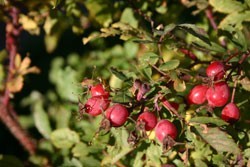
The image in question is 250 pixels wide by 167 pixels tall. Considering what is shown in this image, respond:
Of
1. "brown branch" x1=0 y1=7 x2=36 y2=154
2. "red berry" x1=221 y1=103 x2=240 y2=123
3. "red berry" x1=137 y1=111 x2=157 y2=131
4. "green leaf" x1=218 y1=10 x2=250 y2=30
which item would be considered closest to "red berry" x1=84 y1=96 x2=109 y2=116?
"red berry" x1=137 y1=111 x2=157 y2=131

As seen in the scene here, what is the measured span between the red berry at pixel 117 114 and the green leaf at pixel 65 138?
2.07 ft

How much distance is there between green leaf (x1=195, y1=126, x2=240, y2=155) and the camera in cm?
118

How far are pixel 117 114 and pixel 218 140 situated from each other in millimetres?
297

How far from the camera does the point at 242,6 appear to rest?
1.61 m

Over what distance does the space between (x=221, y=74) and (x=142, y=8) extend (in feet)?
2.69

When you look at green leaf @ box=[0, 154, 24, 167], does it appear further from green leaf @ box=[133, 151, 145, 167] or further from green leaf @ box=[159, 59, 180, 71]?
green leaf @ box=[159, 59, 180, 71]

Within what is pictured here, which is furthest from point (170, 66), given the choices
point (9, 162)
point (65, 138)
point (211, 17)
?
point (9, 162)

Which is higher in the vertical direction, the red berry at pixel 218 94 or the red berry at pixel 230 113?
the red berry at pixel 218 94

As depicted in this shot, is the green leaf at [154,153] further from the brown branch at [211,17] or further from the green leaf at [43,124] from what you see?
the green leaf at [43,124]

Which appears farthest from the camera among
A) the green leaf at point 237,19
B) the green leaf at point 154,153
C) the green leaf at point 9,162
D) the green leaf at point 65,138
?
the green leaf at point 9,162

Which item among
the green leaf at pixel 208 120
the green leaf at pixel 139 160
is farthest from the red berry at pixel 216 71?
the green leaf at pixel 139 160

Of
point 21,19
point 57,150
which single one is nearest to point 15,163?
point 57,150

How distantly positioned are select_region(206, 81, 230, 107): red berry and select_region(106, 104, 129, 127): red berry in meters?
0.25

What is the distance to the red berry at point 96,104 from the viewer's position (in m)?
1.20
